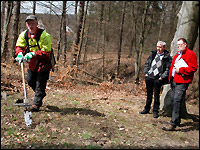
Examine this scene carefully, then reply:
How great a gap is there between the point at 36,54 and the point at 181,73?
350 centimetres

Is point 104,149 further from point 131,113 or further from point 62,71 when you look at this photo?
point 62,71

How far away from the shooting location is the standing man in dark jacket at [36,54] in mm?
4395

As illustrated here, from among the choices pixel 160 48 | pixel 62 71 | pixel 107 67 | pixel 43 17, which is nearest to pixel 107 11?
pixel 107 67

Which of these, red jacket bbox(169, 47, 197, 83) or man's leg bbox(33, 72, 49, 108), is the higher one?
red jacket bbox(169, 47, 197, 83)

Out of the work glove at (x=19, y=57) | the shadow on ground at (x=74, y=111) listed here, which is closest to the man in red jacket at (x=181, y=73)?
the shadow on ground at (x=74, y=111)

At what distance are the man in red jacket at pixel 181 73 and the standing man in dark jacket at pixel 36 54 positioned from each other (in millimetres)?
3202

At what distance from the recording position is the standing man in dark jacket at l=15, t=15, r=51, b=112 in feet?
14.4

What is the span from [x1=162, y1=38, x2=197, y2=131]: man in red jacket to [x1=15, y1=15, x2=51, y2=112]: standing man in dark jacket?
320cm

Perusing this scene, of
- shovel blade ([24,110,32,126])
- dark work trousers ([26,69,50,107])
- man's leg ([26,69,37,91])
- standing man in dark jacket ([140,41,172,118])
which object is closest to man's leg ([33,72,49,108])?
dark work trousers ([26,69,50,107])

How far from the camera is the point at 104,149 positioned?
3.52 m

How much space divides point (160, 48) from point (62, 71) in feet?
21.6

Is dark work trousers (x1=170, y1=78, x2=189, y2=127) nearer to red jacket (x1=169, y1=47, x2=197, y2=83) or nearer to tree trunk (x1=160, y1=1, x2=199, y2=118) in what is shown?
red jacket (x1=169, y1=47, x2=197, y2=83)

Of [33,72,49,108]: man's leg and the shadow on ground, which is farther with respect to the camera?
the shadow on ground

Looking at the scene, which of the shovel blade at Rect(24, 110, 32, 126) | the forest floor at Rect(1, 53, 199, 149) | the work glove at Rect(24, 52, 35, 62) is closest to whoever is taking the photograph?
the forest floor at Rect(1, 53, 199, 149)
